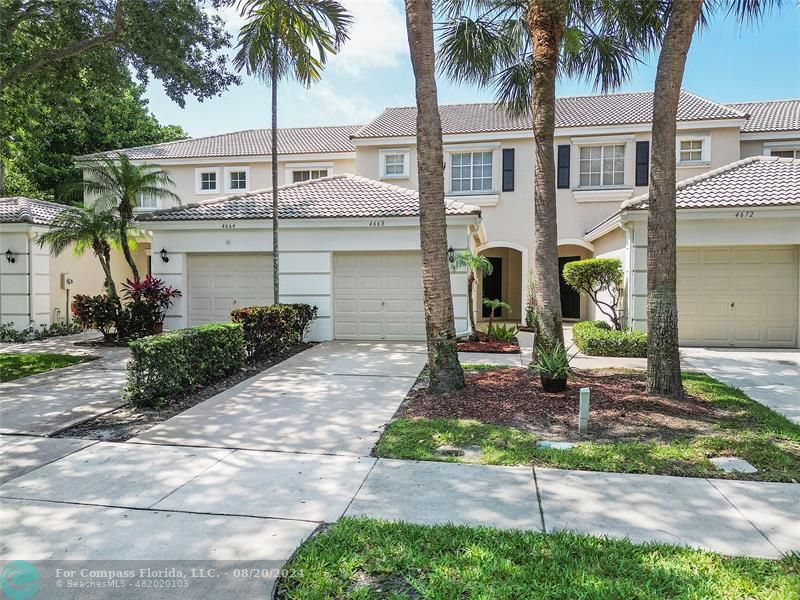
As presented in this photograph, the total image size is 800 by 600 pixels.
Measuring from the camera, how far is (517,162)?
59.4 feet

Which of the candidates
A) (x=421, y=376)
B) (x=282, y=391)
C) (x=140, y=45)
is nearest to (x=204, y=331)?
(x=282, y=391)

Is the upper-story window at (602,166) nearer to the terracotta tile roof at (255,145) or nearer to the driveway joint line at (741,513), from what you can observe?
the terracotta tile roof at (255,145)

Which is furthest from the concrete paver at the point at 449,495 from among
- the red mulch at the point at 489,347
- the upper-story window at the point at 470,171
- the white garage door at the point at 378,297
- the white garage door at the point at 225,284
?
the upper-story window at the point at 470,171

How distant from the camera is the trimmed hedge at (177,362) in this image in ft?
22.3

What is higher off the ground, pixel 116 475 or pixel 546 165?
pixel 546 165

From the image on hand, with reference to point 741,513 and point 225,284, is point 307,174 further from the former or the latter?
point 741,513

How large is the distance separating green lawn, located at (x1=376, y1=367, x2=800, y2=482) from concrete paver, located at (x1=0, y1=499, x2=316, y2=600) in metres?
1.87

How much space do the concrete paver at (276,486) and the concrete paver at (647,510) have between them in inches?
66.0

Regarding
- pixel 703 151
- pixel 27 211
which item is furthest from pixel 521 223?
pixel 27 211

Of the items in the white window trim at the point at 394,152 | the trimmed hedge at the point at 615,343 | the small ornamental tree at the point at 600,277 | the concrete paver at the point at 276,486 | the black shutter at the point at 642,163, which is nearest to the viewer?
the concrete paver at the point at 276,486

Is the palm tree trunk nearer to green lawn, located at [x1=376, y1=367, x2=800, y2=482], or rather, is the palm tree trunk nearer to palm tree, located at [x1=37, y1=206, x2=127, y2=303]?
green lawn, located at [x1=376, y1=367, x2=800, y2=482]

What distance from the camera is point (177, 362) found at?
7305mm

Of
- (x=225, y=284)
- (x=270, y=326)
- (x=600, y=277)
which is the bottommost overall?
(x=270, y=326)

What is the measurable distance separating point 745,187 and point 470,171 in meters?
8.88
